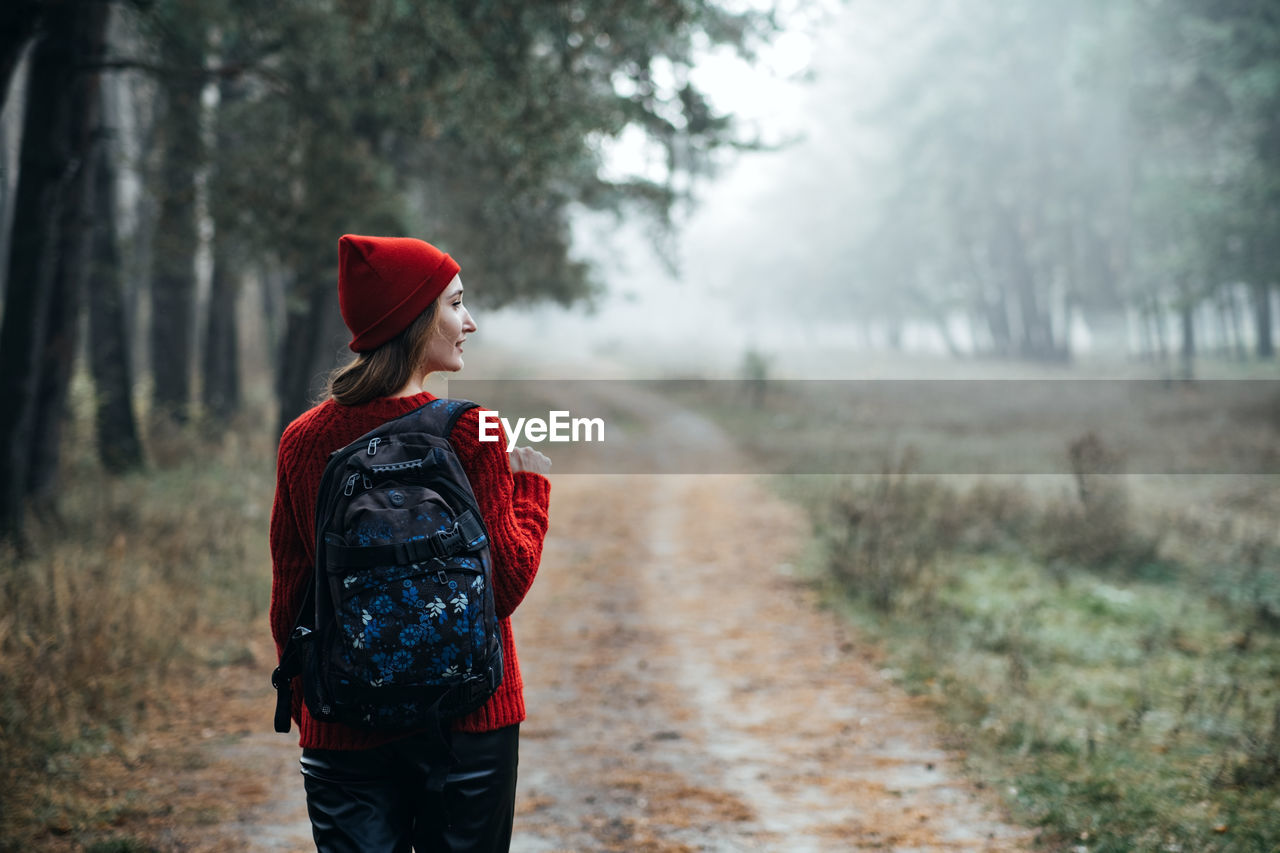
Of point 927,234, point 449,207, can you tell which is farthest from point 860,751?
point 927,234

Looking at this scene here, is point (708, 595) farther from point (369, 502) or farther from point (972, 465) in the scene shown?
point (972, 465)

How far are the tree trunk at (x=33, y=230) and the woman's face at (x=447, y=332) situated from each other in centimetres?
731

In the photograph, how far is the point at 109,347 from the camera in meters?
12.5

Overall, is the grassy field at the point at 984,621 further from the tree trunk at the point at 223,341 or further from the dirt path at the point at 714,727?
the tree trunk at the point at 223,341

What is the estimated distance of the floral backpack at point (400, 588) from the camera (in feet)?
6.31

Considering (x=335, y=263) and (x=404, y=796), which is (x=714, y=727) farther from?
(x=335, y=263)

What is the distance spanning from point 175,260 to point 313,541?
43.5 ft

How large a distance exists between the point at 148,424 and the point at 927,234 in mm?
33371

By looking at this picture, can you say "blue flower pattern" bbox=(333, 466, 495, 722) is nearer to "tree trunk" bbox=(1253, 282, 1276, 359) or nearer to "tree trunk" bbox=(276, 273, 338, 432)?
"tree trunk" bbox=(276, 273, 338, 432)

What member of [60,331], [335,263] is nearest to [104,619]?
[60,331]

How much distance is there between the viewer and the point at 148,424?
14.5m

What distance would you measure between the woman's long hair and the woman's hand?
296 mm

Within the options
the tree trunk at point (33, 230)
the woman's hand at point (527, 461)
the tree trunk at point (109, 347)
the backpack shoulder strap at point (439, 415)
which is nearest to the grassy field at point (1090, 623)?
the woman's hand at point (527, 461)

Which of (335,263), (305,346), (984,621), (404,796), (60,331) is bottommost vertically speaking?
(984,621)
